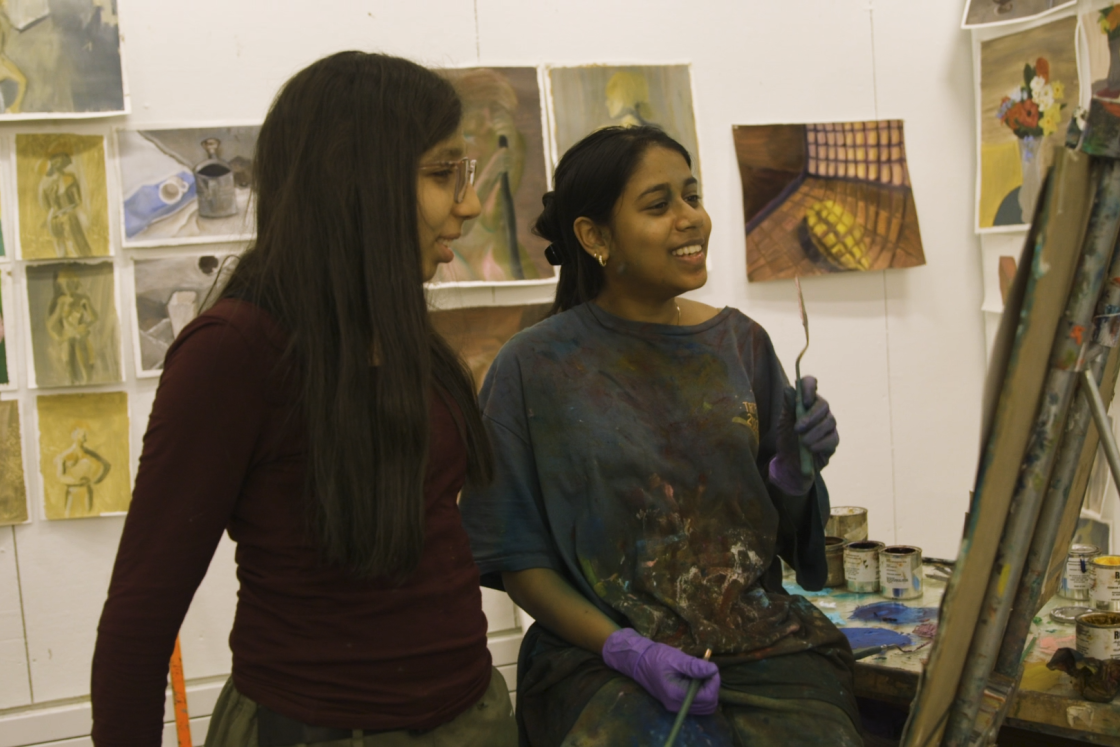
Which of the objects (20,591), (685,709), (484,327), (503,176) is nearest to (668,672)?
(685,709)

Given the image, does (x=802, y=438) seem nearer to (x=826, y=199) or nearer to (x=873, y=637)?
(x=873, y=637)

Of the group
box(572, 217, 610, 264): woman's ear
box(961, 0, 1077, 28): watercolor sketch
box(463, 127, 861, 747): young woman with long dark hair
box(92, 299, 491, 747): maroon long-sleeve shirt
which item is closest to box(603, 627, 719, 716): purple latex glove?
box(463, 127, 861, 747): young woman with long dark hair

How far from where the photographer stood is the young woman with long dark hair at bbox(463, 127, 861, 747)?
1549mm

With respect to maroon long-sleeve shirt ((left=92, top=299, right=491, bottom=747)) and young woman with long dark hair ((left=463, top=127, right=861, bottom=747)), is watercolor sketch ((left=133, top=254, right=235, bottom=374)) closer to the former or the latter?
young woman with long dark hair ((left=463, top=127, right=861, bottom=747))

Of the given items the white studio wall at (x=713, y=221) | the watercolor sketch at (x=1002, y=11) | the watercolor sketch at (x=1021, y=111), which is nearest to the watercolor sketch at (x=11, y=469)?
the white studio wall at (x=713, y=221)

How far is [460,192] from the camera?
1.33 metres

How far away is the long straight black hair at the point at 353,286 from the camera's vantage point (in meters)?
1.16

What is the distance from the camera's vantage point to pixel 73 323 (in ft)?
8.63

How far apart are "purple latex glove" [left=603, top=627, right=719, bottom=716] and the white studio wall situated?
1397 mm

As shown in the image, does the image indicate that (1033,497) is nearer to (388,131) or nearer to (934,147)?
(388,131)

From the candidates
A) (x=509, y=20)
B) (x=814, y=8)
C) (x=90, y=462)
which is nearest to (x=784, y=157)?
(x=814, y=8)

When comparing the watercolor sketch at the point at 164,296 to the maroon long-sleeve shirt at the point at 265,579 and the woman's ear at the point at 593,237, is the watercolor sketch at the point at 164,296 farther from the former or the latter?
the maroon long-sleeve shirt at the point at 265,579

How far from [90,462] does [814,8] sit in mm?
2457

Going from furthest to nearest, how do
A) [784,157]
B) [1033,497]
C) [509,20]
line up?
[784,157] → [509,20] → [1033,497]
